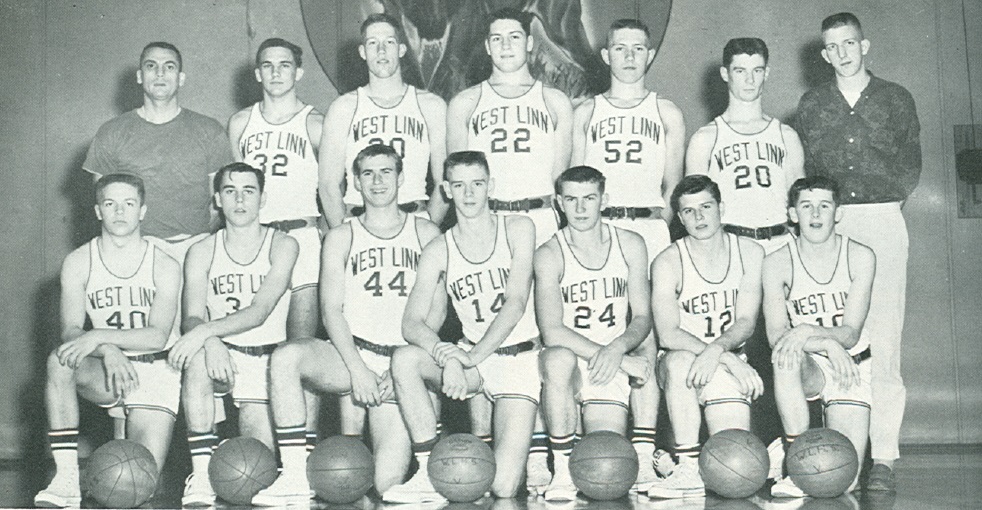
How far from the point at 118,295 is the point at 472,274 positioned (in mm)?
1957

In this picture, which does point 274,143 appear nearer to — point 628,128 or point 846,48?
point 628,128

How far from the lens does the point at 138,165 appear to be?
6516 millimetres

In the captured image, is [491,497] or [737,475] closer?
[737,475]

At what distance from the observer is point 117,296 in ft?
19.5

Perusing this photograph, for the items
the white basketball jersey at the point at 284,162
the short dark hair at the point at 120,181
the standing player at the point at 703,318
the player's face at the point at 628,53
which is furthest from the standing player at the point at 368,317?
the player's face at the point at 628,53

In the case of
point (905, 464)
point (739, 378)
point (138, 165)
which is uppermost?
point (138, 165)

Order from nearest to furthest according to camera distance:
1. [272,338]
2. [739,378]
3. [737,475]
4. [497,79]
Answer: [737,475]
[739,378]
[272,338]
[497,79]

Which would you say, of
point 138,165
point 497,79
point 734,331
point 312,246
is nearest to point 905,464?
point 734,331

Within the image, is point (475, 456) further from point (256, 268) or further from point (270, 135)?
point (270, 135)

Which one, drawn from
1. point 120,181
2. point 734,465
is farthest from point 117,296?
point 734,465

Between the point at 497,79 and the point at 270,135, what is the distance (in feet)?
4.62

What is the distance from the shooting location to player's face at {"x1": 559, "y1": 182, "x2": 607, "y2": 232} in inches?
227

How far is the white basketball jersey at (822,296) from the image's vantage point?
5832 mm

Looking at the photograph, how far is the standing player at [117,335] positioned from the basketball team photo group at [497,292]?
0.05ft
